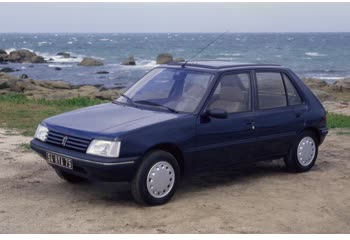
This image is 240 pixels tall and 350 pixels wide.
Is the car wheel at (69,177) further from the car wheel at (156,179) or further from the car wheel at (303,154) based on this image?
the car wheel at (303,154)

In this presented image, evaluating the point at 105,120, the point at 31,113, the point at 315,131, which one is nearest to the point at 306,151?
the point at 315,131

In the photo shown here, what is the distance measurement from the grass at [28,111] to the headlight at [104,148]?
5212 mm

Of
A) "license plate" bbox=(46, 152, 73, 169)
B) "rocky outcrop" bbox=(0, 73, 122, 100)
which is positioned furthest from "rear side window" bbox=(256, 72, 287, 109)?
"rocky outcrop" bbox=(0, 73, 122, 100)

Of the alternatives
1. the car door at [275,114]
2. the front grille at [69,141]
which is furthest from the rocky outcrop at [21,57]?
the front grille at [69,141]

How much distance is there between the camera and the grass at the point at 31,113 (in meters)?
12.1

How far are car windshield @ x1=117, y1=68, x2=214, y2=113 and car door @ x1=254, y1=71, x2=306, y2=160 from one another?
90 centimetres

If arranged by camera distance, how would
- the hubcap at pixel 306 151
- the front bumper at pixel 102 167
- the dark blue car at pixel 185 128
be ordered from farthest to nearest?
1. the hubcap at pixel 306 151
2. the dark blue car at pixel 185 128
3. the front bumper at pixel 102 167

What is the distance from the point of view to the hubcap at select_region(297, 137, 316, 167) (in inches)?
321

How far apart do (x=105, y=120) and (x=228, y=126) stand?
153cm

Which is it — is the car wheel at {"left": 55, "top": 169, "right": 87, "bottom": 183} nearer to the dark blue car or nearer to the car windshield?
the dark blue car

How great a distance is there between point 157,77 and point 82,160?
195 cm

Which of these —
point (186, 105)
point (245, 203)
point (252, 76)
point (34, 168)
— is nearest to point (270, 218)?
point (245, 203)

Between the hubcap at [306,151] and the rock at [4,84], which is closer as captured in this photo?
the hubcap at [306,151]

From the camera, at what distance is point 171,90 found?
A: 283 inches
